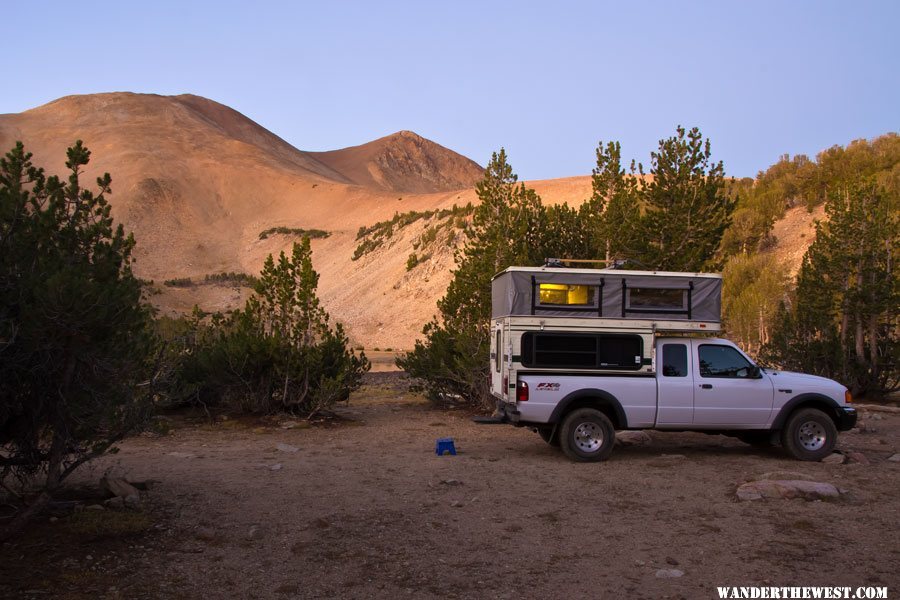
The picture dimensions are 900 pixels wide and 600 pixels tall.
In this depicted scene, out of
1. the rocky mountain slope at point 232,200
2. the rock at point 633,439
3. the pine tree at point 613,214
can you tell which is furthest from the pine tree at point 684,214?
the rocky mountain slope at point 232,200

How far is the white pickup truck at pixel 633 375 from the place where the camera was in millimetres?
10539

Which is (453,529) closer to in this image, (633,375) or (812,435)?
(633,375)

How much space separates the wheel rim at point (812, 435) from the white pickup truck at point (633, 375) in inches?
0.6

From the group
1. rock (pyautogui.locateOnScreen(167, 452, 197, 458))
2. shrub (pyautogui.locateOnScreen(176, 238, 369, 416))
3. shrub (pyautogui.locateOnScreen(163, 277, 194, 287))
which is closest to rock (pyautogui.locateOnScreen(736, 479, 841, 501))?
rock (pyautogui.locateOnScreen(167, 452, 197, 458))

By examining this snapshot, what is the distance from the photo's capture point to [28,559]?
5703 millimetres

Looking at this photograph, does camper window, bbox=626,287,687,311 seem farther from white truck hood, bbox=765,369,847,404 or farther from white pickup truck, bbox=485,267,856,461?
white truck hood, bbox=765,369,847,404

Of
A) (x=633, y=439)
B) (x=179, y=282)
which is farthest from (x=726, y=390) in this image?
(x=179, y=282)

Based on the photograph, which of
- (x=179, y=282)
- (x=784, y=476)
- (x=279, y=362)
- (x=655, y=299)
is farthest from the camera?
(x=179, y=282)

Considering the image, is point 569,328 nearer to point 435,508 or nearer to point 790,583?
point 435,508

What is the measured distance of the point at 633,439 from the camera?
497 inches

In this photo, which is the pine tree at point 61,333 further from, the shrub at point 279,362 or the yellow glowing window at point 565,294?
the shrub at point 279,362

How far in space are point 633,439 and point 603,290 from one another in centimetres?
325

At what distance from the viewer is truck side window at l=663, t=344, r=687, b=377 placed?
10695 millimetres

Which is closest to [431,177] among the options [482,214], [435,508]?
[482,214]
